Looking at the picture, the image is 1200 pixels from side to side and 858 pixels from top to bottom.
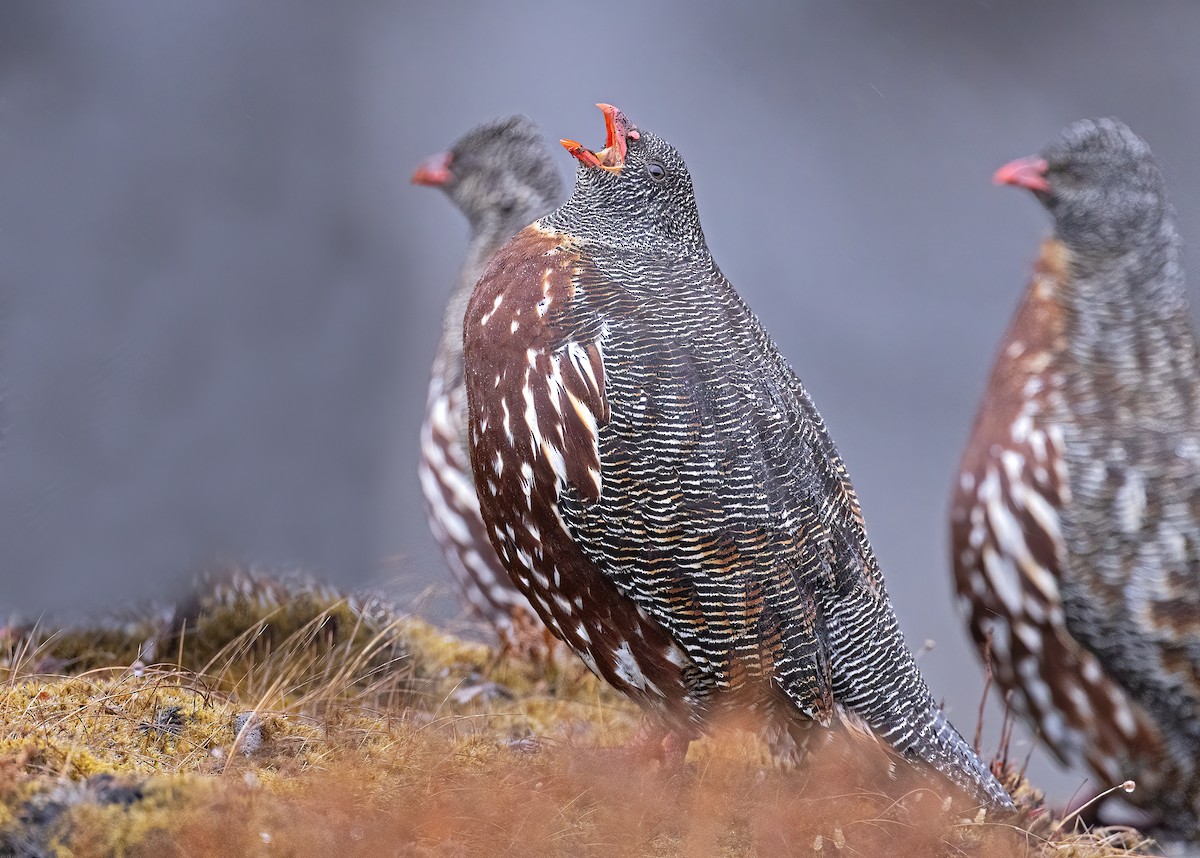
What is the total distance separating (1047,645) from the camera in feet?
16.4

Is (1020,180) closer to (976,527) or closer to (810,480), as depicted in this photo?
(976,527)

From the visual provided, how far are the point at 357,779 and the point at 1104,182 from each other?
14.2 feet

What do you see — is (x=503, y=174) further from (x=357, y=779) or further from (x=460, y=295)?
(x=357, y=779)

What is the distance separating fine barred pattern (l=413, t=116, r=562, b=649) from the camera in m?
5.60

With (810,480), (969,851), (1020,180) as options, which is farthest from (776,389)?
(1020,180)

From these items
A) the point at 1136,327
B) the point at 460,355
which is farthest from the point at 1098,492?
the point at 460,355

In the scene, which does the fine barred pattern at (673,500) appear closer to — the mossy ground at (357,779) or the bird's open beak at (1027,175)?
the mossy ground at (357,779)

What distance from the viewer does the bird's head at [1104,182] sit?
5285 mm

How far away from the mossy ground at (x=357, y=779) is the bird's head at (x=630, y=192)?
178 centimetres

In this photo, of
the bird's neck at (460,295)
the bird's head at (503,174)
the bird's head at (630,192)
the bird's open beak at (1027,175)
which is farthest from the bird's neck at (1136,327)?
the bird's neck at (460,295)

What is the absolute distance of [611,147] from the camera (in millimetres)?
4125

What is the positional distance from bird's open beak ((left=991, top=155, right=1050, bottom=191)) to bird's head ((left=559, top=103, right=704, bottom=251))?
78.5 inches

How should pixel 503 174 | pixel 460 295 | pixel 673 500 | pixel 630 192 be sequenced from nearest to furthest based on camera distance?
pixel 673 500
pixel 630 192
pixel 460 295
pixel 503 174

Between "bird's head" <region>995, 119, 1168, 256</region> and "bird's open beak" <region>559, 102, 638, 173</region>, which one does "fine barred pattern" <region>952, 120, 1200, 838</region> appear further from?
"bird's open beak" <region>559, 102, 638, 173</region>
